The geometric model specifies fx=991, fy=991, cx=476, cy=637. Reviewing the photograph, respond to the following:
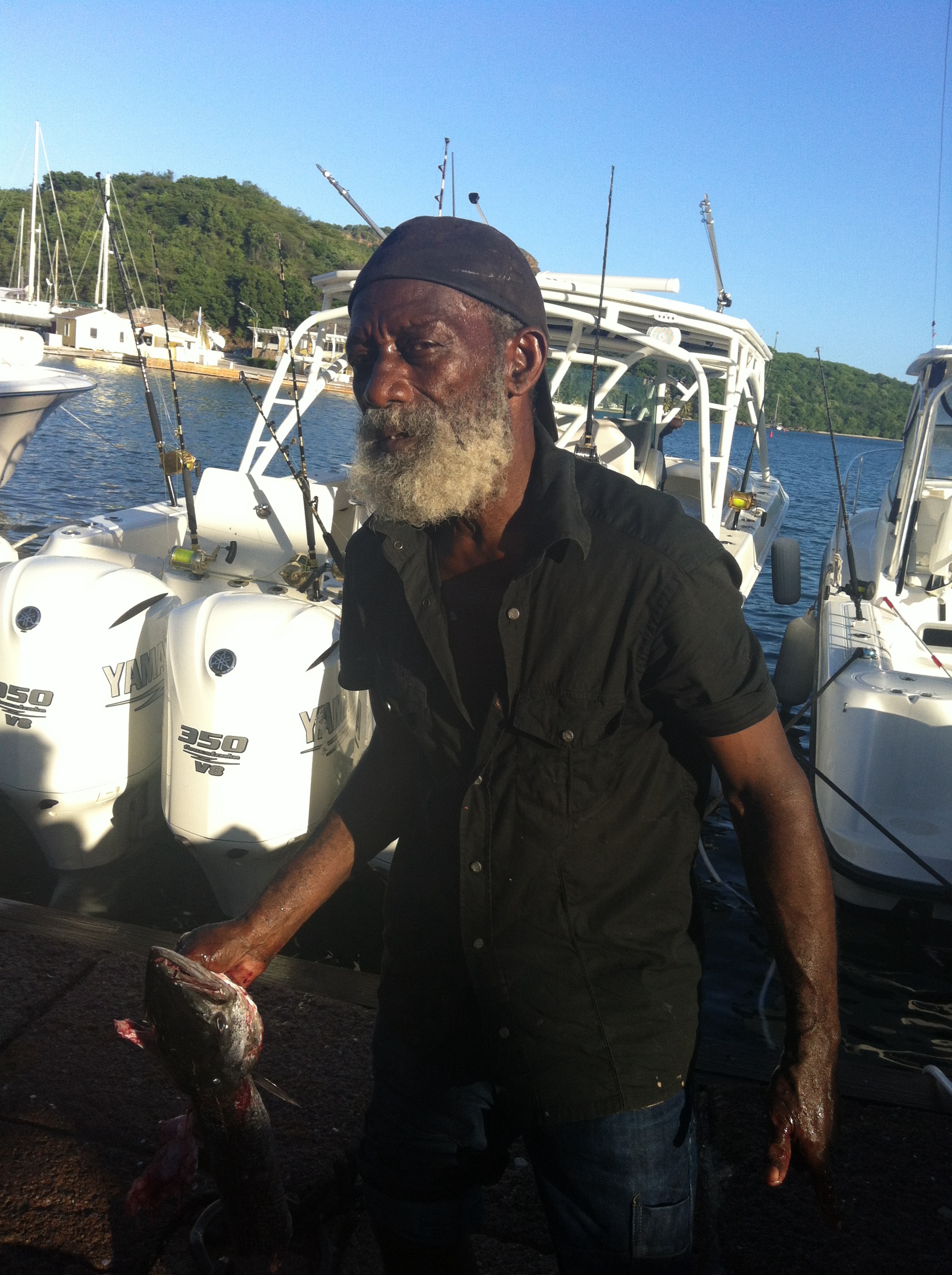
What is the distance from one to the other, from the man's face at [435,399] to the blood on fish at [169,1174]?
140cm

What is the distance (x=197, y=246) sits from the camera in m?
93.1

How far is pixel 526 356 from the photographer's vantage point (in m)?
1.93

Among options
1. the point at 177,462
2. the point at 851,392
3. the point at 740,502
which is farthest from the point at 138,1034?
the point at 851,392

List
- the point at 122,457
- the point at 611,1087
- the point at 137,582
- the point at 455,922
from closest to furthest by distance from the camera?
the point at 611,1087 < the point at 455,922 < the point at 137,582 < the point at 122,457

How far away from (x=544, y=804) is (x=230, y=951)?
2.56ft

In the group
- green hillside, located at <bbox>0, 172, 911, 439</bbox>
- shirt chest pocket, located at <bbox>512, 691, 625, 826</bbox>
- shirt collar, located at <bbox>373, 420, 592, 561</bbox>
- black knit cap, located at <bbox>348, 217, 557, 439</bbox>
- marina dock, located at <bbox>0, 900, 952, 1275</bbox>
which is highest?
green hillside, located at <bbox>0, 172, 911, 439</bbox>

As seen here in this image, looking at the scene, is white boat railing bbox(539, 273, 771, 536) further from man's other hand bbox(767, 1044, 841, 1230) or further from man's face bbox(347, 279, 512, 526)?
man's other hand bbox(767, 1044, 841, 1230)

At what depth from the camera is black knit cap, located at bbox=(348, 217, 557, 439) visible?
6.06 ft

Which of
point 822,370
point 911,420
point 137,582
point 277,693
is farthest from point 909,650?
point 137,582

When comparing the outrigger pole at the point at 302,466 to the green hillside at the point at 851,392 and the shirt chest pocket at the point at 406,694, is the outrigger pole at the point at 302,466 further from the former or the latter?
the green hillside at the point at 851,392

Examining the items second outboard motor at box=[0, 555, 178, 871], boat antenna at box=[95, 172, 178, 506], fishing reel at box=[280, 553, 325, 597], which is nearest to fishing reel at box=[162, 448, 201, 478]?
boat antenna at box=[95, 172, 178, 506]

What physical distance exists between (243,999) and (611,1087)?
2.31 ft

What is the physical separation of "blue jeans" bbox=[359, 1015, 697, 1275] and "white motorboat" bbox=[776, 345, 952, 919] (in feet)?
11.2

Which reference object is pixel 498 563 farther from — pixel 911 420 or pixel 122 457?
pixel 122 457
